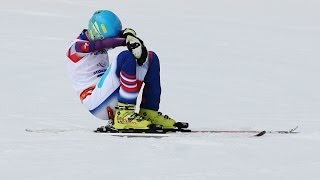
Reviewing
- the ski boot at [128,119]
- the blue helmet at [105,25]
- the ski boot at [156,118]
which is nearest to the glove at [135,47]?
the blue helmet at [105,25]

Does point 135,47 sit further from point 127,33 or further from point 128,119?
point 128,119

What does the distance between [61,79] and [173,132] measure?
5.21m

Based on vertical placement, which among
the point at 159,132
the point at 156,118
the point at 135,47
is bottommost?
the point at 159,132

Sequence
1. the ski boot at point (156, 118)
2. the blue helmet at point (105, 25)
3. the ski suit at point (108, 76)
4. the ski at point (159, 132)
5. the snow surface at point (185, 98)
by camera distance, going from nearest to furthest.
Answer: the snow surface at point (185, 98)
the ski at point (159, 132)
the ski suit at point (108, 76)
the blue helmet at point (105, 25)
the ski boot at point (156, 118)

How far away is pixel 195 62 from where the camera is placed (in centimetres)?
1423

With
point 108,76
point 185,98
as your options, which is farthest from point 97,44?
point 185,98

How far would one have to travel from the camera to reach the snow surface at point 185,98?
514 centimetres

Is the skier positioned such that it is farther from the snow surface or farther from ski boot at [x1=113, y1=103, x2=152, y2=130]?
the snow surface

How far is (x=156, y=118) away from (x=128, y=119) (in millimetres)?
395

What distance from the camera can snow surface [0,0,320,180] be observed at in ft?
16.9

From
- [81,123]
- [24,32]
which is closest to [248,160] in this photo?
[81,123]

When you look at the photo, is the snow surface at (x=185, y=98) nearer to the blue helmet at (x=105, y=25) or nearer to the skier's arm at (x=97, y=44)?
the skier's arm at (x=97, y=44)

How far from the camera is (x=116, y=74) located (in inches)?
255

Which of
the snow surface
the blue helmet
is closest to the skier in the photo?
the blue helmet
